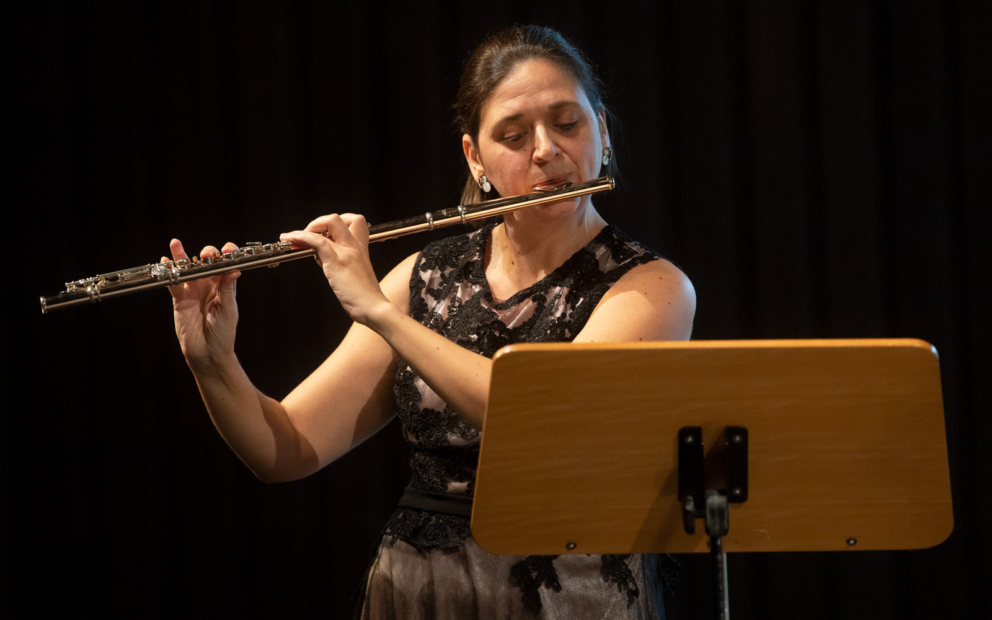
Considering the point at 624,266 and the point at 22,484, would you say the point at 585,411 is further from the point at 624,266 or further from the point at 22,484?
the point at 22,484

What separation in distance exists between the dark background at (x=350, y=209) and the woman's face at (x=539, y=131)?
2.54 feet

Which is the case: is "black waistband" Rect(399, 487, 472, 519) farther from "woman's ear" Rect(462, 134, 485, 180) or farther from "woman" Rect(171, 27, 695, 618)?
"woman's ear" Rect(462, 134, 485, 180)

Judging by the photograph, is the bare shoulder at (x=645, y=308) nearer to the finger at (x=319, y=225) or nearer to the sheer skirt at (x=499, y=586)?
the sheer skirt at (x=499, y=586)

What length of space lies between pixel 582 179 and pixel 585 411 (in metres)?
0.76

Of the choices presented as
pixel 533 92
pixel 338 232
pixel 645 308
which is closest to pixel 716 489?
pixel 645 308

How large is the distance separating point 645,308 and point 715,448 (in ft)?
1.64

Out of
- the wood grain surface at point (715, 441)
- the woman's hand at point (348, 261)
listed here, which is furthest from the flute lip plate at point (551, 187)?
the wood grain surface at point (715, 441)

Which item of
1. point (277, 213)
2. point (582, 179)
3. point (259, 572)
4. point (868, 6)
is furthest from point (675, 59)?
point (259, 572)

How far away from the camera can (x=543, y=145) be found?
60.9 inches

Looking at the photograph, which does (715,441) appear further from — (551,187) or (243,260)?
(243,260)

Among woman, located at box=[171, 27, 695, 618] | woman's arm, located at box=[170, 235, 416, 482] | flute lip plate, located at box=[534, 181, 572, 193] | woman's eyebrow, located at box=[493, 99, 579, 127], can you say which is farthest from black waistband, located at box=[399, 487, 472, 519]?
woman's eyebrow, located at box=[493, 99, 579, 127]

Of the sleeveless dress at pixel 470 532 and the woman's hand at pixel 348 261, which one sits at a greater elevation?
the woman's hand at pixel 348 261

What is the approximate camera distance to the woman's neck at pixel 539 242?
1.64 metres

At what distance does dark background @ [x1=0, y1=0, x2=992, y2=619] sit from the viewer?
2.26 meters
